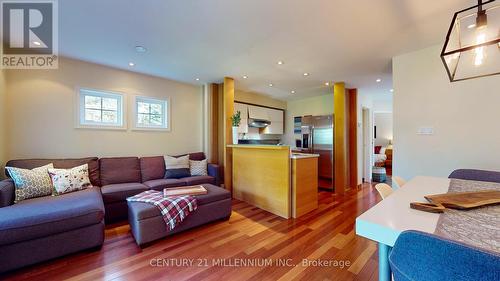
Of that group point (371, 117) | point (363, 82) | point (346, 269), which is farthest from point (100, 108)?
point (371, 117)

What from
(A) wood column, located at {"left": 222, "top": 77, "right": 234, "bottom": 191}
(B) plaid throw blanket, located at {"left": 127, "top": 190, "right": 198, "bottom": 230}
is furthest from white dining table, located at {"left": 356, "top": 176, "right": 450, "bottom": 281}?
(A) wood column, located at {"left": 222, "top": 77, "right": 234, "bottom": 191}

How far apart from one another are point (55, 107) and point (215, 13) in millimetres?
2967

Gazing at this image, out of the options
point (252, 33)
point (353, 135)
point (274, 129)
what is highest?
point (252, 33)

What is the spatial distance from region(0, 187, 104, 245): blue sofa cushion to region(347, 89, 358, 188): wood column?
4.83 metres

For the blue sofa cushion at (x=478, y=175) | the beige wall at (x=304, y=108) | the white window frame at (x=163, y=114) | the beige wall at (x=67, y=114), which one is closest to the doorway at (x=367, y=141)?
the beige wall at (x=304, y=108)

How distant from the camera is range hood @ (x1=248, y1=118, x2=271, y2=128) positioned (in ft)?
17.4

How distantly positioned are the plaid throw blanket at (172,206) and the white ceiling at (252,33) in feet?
6.47

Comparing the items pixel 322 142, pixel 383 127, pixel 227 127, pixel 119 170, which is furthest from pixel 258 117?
pixel 383 127

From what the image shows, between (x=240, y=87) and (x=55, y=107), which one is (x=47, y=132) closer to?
(x=55, y=107)

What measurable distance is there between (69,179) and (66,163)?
45 centimetres

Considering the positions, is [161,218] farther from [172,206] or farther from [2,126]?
[2,126]

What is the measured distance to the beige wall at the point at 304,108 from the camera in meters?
5.20

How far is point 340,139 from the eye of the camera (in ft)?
13.8

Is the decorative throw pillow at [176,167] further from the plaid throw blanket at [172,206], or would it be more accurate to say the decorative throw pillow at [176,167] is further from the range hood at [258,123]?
the range hood at [258,123]
